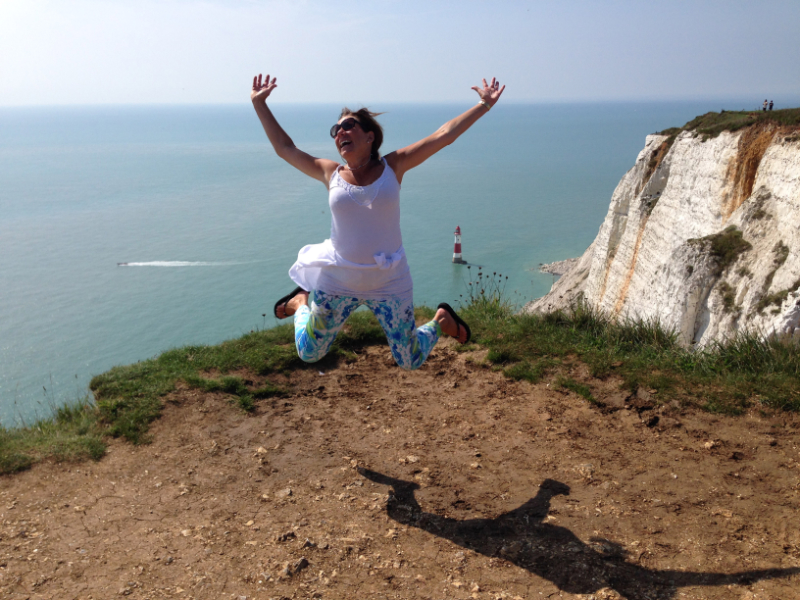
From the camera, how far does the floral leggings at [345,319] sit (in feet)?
15.4

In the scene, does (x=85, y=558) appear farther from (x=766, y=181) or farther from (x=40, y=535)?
(x=766, y=181)

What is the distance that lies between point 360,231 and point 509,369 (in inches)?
121

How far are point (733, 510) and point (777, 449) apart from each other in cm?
109

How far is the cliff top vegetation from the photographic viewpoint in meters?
10.1

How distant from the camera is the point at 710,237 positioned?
977 cm

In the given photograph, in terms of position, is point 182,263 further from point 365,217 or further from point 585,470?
point 585,470

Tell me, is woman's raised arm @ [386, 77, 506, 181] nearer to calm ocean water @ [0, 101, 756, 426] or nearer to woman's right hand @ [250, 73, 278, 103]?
woman's right hand @ [250, 73, 278, 103]

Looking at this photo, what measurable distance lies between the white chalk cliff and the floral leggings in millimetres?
3909

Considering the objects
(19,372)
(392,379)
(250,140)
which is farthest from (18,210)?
(250,140)

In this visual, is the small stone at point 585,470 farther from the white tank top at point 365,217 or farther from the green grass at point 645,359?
the white tank top at point 365,217

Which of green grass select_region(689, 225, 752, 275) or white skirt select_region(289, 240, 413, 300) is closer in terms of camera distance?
white skirt select_region(289, 240, 413, 300)

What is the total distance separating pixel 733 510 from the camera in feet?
14.2

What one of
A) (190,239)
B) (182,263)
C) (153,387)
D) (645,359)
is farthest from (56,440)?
(190,239)

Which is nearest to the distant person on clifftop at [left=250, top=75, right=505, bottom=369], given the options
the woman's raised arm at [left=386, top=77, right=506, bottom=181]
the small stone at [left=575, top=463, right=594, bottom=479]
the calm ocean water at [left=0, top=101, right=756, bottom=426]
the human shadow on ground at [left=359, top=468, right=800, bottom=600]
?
the woman's raised arm at [left=386, top=77, right=506, bottom=181]
